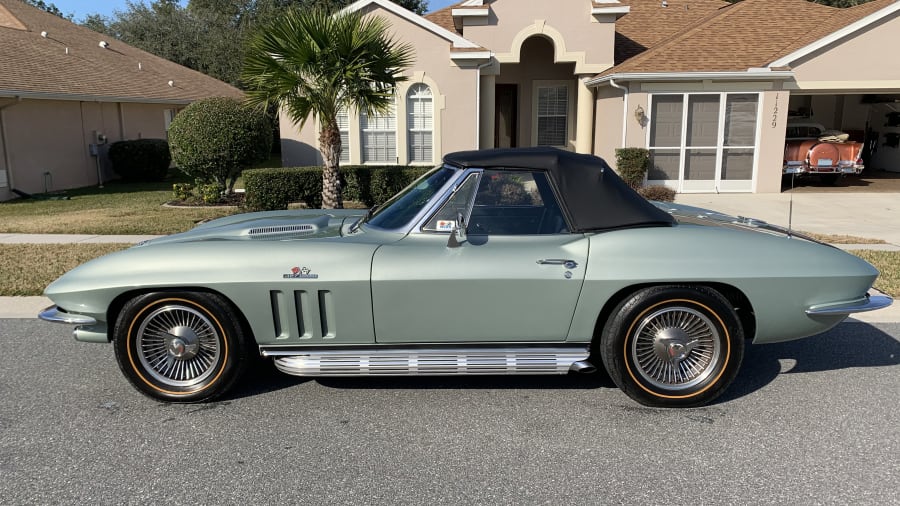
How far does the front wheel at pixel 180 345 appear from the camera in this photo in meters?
4.17

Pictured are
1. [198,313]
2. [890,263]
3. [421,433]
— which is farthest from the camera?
[890,263]

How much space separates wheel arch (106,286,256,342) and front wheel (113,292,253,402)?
29mm

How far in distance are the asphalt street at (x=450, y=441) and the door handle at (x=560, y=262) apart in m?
0.90

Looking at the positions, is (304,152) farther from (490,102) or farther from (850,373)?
(850,373)

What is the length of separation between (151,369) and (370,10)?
43.3 ft

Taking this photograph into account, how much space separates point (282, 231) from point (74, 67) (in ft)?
60.7

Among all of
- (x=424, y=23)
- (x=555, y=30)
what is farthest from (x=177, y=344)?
(x=555, y=30)

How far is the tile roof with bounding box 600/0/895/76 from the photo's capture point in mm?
15430

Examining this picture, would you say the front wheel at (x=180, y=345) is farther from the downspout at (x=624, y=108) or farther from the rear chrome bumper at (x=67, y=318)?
the downspout at (x=624, y=108)

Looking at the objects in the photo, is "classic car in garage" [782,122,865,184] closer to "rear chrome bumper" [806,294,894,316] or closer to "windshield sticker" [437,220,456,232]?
"rear chrome bumper" [806,294,894,316]

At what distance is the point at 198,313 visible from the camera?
418cm

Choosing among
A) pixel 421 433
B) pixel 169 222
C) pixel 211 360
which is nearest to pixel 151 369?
pixel 211 360

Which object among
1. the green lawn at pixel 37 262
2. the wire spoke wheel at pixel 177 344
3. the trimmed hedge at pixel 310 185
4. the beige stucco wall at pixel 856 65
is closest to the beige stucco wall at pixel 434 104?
the trimmed hedge at pixel 310 185

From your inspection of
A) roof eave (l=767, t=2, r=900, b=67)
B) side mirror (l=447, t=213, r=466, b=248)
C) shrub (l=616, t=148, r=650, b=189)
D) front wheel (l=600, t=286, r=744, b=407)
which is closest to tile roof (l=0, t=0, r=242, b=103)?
shrub (l=616, t=148, r=650, b=189)
